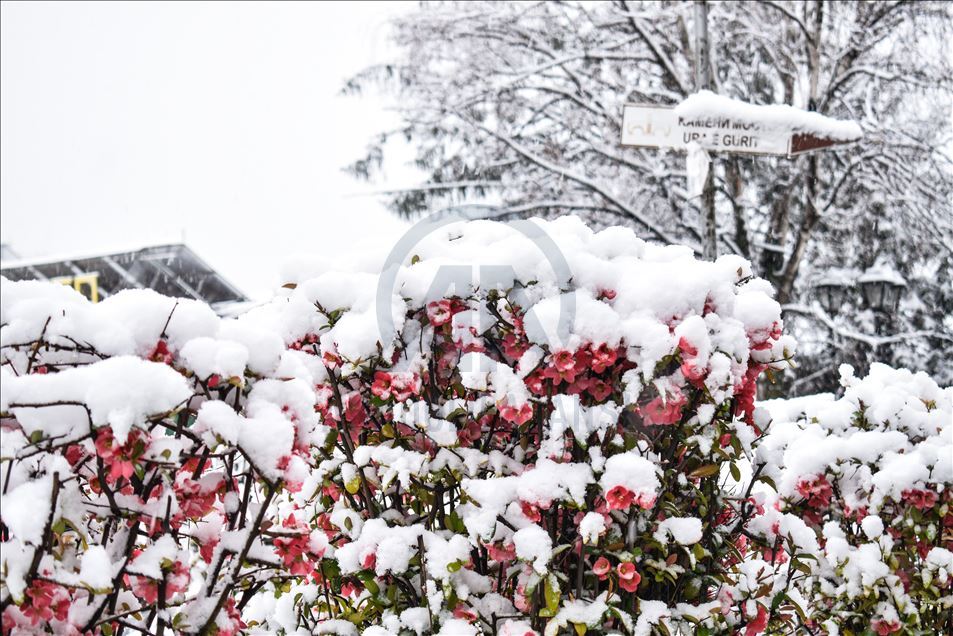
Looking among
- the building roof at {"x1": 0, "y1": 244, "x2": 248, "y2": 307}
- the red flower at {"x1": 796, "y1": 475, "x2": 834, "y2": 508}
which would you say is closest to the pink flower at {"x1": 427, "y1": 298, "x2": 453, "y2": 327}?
the red flower at {"x1": 796, "y1": 475, "x2": 834, "y2": 508}

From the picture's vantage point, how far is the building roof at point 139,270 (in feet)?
46.4

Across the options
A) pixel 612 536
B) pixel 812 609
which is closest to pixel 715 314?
pixel 612 536

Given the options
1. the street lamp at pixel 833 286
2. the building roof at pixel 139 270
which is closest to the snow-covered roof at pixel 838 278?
the street lamp at pixel 833 286

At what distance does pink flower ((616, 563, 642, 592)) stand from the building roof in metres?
13.4

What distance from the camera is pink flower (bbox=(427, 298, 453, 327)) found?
71.7 inches

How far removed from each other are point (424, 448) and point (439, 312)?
352 millimetres

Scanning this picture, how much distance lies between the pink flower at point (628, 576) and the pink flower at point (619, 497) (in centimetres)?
14

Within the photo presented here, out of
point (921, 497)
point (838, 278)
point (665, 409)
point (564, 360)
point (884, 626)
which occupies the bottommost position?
point (884, 626)

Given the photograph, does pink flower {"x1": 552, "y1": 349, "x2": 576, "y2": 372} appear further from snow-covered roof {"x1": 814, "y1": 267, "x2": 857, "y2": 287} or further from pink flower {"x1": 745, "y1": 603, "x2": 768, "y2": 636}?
snow-covered roof {"x1": 814, "y1": 267, "x2": 857, "y2": 287}

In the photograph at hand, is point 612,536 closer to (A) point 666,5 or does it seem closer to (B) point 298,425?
(B) point 298,425

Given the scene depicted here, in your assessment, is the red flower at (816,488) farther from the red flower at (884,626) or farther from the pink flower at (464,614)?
the pink flower at (464,614)

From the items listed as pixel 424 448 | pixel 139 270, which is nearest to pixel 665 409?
pixel 424 448

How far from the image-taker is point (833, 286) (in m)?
10.2

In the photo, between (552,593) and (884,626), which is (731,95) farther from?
(552,593)
